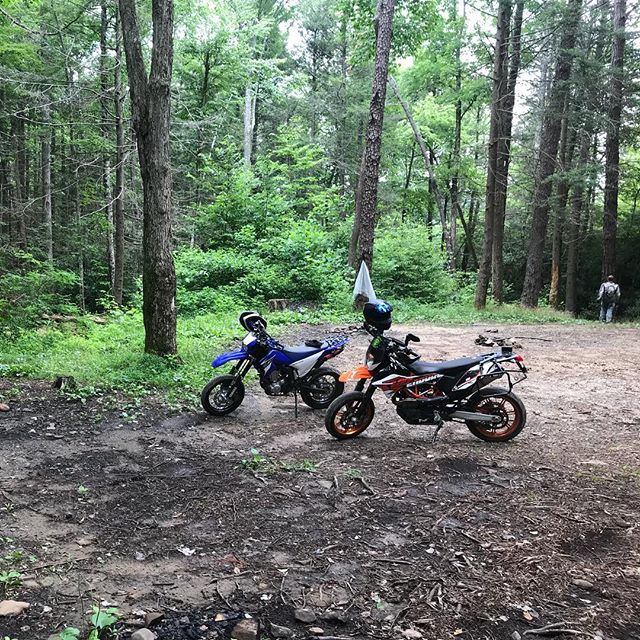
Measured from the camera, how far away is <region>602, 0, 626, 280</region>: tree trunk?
16.5 meters

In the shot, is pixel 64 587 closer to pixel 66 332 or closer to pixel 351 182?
pixel 66 332

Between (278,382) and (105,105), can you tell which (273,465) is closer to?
(278,382)

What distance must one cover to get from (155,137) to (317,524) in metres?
5.71

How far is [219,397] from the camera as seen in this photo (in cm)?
617

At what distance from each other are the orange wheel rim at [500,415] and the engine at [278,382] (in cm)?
214

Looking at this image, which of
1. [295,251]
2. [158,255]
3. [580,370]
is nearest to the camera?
[158,255]

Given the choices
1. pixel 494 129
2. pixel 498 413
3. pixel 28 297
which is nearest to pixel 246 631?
pixel 498 413

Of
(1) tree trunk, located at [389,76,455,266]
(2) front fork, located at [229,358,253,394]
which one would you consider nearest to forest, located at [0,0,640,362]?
(1) tree trunk, located at [389,76,455,266]

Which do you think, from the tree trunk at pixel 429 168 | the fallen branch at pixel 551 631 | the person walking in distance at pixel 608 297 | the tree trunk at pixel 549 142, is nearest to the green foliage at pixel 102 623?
the fallen branch at pixel 551 631

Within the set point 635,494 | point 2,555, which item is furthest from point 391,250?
point 2,555

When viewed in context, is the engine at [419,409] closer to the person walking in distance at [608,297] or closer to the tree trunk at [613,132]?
the person walking in distance at [608,297]

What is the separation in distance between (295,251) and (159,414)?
1134cm

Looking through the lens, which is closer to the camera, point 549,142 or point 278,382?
point 278,382

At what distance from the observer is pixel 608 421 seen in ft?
19.7
